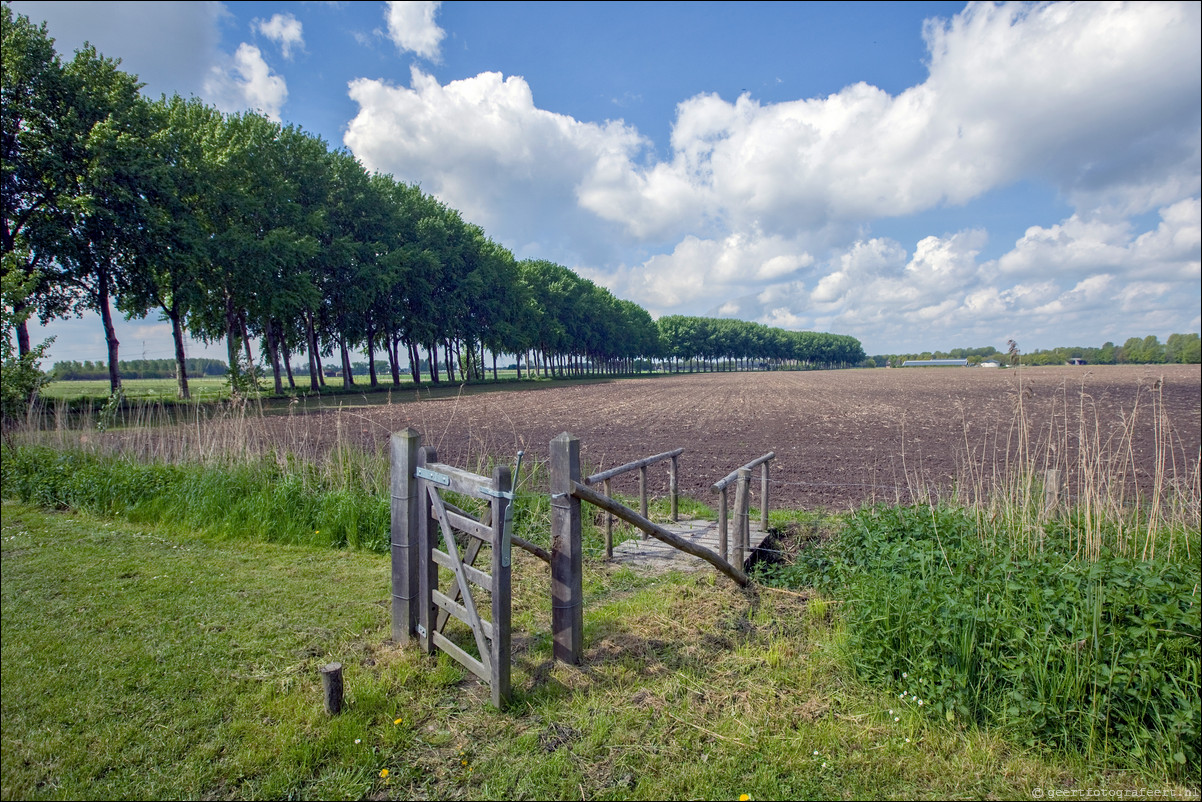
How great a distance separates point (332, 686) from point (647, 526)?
2.41 meters

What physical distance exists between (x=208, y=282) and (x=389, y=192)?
1906 centimetres

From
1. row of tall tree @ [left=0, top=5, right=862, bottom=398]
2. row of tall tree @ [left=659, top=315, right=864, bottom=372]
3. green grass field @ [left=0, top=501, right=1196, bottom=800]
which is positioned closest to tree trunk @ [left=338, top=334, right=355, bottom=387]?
row of tall tree @ [left=0, top=5, right=862, bottom=398]

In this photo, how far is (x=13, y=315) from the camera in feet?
34.7

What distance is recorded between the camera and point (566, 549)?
13.7 feet

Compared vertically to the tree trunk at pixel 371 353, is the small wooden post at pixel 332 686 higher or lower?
lower

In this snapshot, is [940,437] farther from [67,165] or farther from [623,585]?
[67,165]

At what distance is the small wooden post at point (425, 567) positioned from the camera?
14.2 feet

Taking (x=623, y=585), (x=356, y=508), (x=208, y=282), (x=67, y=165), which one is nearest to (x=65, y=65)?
(x=67, y=165)

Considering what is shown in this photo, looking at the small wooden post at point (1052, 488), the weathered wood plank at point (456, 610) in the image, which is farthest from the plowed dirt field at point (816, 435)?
the weathered wood plank at point (456, 610)

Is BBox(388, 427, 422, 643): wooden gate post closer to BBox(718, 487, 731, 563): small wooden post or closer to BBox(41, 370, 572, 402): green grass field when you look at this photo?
BBox(718, 487, 731, 563): small wooden post

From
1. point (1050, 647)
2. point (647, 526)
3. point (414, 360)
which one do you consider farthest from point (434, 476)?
point (414, 360)

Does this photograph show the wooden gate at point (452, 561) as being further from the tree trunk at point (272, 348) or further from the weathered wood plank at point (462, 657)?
the tree trunk at point (272, 348)

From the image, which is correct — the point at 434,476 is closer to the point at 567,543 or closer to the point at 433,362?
the point at 567,543

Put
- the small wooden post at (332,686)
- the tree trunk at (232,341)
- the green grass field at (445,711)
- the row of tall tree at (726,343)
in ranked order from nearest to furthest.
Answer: the green grass field at (445,711) < the small wooden post at (332,686) < the tree trunk at (232,341) < the row of tall tree at (726,343)
